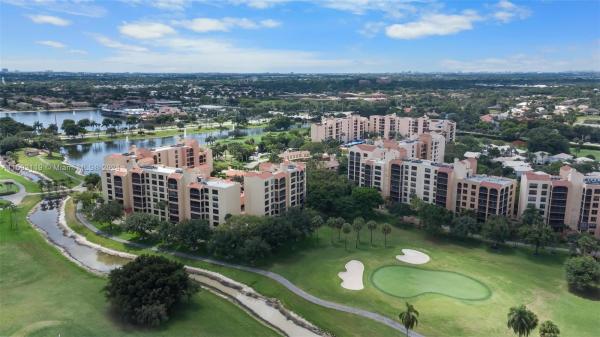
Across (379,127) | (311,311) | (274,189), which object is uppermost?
(379,127)

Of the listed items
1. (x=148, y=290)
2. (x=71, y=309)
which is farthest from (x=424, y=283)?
(x=71, y=309)

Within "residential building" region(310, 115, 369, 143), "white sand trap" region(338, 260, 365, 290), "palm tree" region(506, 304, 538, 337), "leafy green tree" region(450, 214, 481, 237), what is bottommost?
"white sand trap" region(338, 260, 365, 290)

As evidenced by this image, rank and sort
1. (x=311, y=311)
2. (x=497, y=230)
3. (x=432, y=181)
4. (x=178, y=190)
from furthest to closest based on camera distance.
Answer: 1. (x=432, y=181)
2. (x=178, y=190)
3. (x=497, y=230)
4. (x=311, y=311)

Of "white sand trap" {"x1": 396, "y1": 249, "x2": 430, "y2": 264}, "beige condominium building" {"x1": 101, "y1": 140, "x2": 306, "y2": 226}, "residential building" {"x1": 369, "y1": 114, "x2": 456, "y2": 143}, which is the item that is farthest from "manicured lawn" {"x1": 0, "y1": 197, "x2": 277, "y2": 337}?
"residential building" {"x1": 369, "y1": 114, "x2": 456, "y2": 143}

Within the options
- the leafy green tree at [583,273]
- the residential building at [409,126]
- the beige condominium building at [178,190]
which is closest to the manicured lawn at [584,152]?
the residential building at [409,126]

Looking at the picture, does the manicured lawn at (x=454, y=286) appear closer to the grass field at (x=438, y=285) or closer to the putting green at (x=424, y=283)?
the grass field at (x=438, y=285)

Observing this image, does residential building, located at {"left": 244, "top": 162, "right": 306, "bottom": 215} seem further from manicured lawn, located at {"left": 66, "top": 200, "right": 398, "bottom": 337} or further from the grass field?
manicured lawn, located at {"left": 66, "top": 200, "right": 398, "bottom": 337}

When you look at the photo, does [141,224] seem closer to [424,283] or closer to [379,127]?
[424,283]
